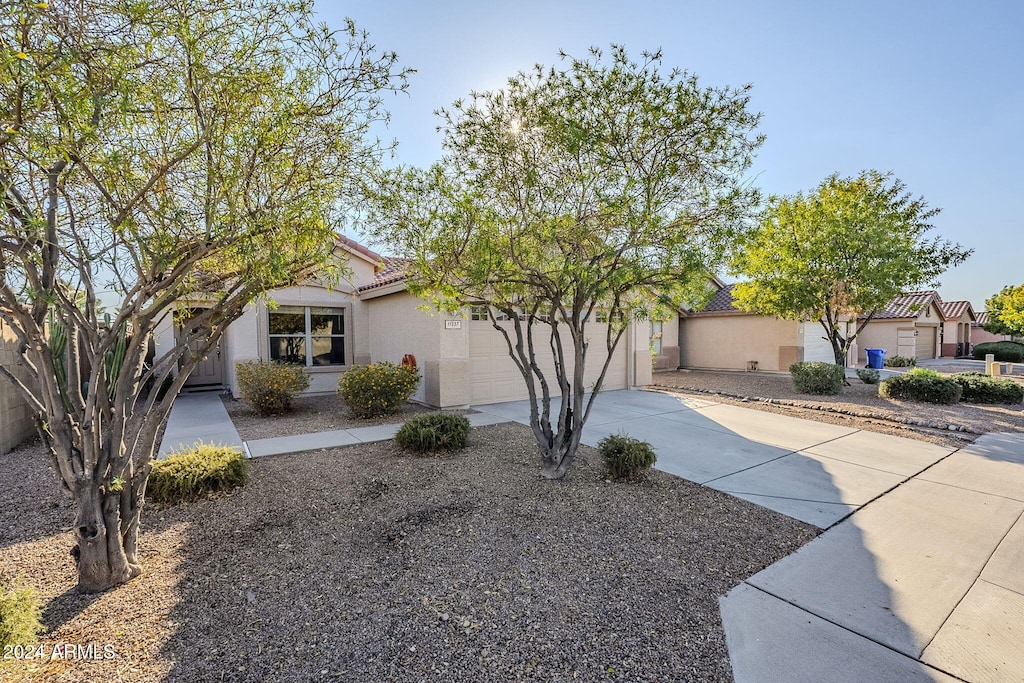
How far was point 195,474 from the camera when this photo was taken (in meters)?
4.69

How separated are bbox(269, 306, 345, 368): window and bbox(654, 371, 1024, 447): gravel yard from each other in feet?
30.3

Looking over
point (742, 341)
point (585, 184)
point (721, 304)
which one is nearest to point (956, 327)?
point (721, 304)

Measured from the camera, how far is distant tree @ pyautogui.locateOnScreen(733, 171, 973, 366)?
465 inches

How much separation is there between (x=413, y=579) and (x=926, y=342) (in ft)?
110

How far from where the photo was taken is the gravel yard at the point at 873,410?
8.00 meters

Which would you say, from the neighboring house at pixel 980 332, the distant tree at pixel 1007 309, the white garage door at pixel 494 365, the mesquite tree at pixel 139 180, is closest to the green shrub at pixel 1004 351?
the distant tree at pixel 1007 309

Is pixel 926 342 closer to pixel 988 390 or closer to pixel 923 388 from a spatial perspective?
pixel 988 390

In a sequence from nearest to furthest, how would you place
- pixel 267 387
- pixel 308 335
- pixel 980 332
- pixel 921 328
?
pixel 267 387 < pixel 308 335 < pixel 921 328 < pixel 980 332

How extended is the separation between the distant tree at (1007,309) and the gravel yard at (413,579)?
78.9ft

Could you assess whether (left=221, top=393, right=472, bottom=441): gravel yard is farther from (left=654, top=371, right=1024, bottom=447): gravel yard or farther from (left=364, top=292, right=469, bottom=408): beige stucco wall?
(left=654, top=371, right=1024, bottom=447): gravel yard

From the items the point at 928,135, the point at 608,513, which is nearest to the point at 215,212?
the point at 608,513

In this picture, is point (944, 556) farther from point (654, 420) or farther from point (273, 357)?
point (273, 357)

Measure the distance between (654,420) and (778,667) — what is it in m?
6.43

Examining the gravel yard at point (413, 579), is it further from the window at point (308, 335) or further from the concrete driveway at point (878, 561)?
the window at point (308, 335)
